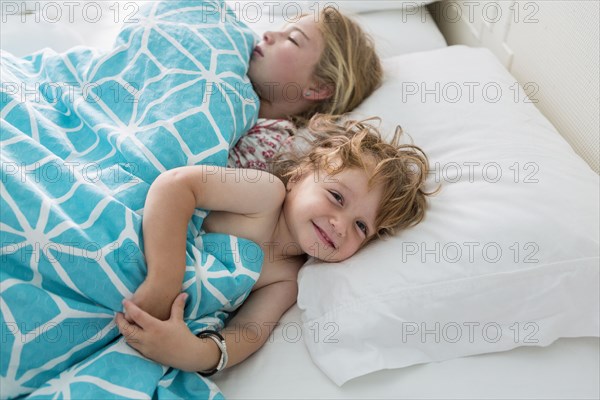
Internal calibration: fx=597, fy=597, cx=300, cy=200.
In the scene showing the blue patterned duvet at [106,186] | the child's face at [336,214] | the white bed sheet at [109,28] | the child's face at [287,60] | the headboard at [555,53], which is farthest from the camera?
the white bed sheet at [109,28]

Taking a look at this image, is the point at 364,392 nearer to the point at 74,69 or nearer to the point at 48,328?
the point at 48,328

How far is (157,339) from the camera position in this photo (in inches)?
34.1

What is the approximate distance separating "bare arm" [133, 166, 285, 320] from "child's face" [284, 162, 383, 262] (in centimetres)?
6

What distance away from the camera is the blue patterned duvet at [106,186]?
0.84 meters

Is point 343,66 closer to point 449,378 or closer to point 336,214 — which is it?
point 336,214

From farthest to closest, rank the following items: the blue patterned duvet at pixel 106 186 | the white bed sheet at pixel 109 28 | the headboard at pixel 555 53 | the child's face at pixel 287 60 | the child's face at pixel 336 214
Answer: the white bed sheet at pixel 109 28, the child's face at pixel 287 60, the headboard at pixel 555 53, the child's face at pixel 336 214, the blue patterned duvet at pixel 106 186

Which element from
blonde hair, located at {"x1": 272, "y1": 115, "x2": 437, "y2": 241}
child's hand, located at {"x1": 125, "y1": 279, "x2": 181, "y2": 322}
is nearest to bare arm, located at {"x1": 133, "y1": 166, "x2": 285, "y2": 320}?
child's hand, located at {"x1": 125, "y1": 279, "x2": 181, "y2": 322}

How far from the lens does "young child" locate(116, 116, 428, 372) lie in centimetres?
90

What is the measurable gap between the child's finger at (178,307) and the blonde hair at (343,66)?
1.93ft

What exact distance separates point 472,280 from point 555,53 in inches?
26.0

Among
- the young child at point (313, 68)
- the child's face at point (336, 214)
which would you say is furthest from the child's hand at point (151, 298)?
the young child at point (313, 68)

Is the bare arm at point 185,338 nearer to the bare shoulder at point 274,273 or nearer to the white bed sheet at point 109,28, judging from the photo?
the bare shoulder at point 274,273

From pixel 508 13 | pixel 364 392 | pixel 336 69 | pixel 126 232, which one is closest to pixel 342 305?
pixel 364 392

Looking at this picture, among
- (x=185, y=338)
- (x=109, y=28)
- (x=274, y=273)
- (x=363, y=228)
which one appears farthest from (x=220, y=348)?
(x=109, y=28)
